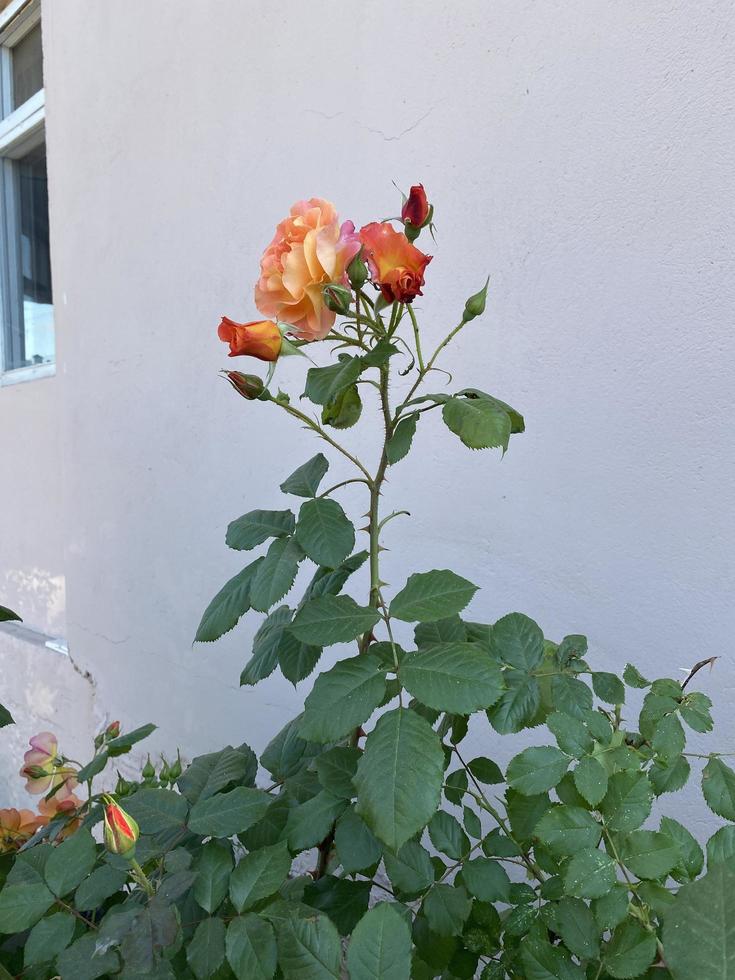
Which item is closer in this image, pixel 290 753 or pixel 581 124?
pixel 290 753

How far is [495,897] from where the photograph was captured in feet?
2.42

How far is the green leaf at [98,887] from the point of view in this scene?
2.44ft

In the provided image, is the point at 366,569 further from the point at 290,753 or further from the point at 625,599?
the point at 290,753

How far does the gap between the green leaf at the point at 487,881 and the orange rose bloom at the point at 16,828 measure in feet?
2.37

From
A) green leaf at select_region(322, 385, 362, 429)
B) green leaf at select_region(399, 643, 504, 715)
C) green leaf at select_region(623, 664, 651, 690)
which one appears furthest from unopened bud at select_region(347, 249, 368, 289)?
green leaf at select_region(623, 664, 651, 690)

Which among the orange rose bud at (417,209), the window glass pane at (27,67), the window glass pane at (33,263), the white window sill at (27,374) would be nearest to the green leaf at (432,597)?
the orange rose bud at (417,209)

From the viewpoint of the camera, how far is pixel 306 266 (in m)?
0.72

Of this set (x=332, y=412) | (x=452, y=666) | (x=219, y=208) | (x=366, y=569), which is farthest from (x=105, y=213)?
(x=452, y=666)

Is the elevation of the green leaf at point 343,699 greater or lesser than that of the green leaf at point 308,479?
lesser

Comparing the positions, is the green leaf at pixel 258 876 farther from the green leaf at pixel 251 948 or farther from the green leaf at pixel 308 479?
the green leaf at pixel 308 479

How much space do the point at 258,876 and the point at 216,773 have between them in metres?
0.20

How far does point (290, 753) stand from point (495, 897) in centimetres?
28

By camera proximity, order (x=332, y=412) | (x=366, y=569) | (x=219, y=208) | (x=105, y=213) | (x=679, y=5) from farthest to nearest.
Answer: (x=105, y=213) < (x=219, y=208) < (x=366, y=569) < (x=679, y=5) < (x=332, y=412)

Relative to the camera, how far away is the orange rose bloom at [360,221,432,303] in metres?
0.71
